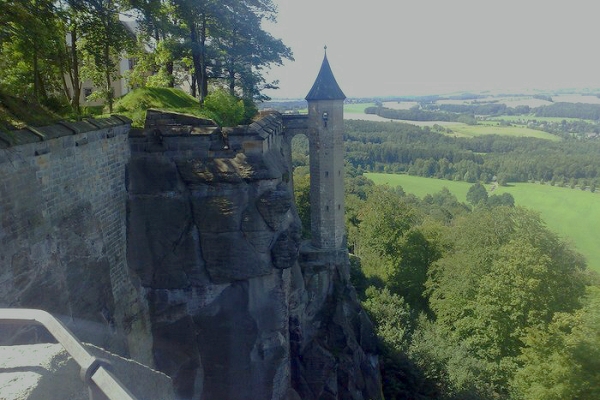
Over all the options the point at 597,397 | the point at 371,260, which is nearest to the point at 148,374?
the point at 597,397

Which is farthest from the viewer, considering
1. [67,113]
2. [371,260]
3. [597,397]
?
[371,260]

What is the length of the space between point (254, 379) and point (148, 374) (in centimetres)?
994

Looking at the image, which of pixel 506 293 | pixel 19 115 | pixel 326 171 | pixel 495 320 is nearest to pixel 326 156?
pixel 326 171

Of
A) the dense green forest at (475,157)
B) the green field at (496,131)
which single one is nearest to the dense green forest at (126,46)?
the dense green forest at (475,157)

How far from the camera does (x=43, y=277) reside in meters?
8.43

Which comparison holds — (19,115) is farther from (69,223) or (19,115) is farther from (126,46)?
(126,46)

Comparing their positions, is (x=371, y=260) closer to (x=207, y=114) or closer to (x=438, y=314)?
(x=438, y=314)

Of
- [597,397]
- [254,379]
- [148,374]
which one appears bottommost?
[597,397]

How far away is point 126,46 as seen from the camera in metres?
14.2

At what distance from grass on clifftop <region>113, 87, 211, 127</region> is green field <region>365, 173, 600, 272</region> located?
3959 cm

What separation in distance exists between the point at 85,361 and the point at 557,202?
75856 millimetres

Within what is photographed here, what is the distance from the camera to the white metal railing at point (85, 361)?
2320 mm

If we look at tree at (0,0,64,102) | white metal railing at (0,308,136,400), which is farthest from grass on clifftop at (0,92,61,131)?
white metal railing at (0,308,136,400)

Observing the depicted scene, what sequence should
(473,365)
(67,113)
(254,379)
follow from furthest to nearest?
(473,365)
(254,379)
(67,113)
